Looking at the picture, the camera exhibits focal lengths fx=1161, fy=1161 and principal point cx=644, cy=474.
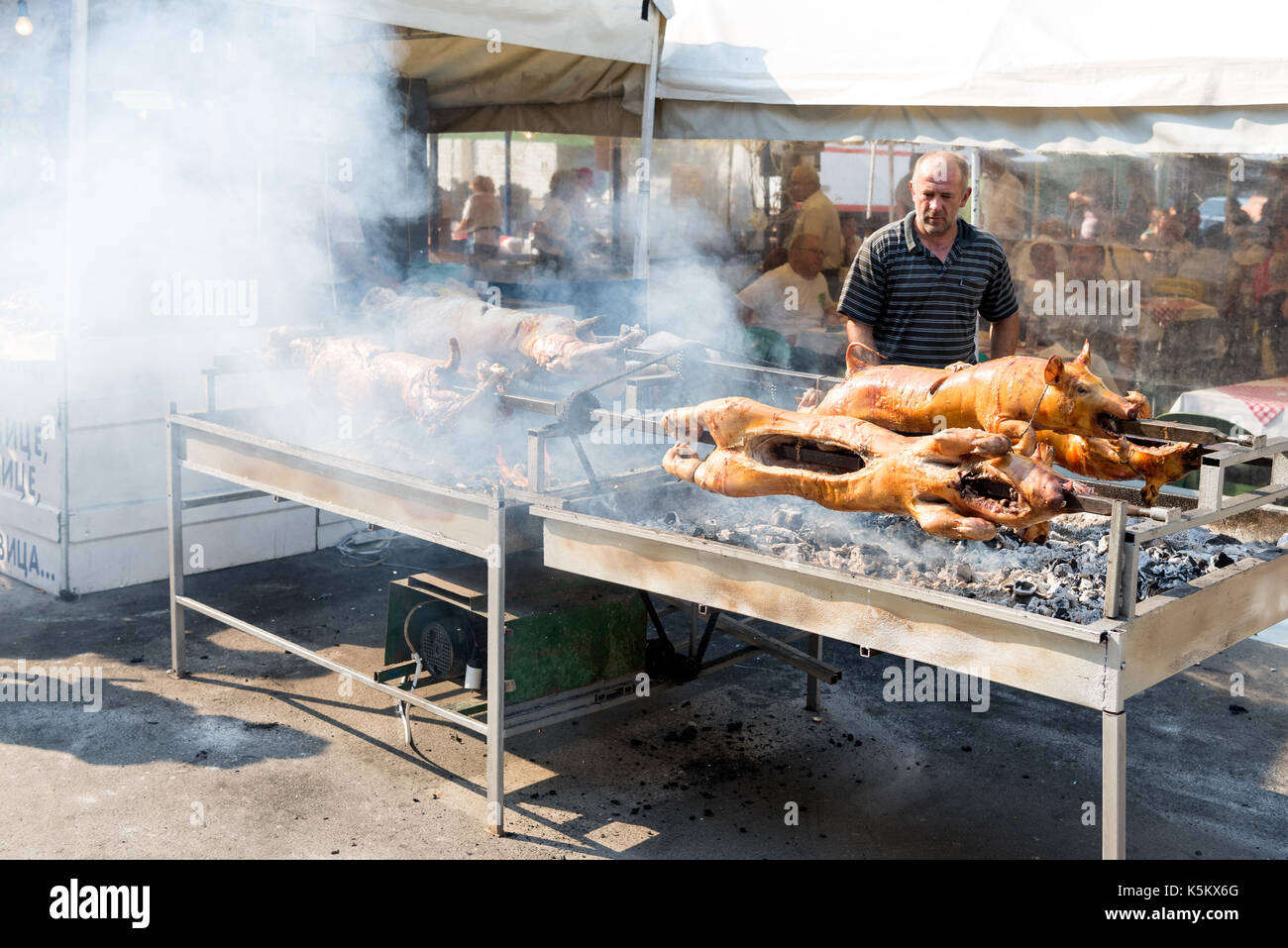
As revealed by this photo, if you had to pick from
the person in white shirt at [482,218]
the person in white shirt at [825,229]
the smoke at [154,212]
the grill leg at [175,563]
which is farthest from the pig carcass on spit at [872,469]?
the person in white shirt at [482,218]

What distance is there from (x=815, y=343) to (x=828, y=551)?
202 inches

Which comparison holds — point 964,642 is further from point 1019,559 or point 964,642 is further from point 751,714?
point 751,714

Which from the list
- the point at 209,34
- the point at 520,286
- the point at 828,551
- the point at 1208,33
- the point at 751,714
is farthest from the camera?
the point at 520,286

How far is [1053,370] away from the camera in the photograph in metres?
2.93

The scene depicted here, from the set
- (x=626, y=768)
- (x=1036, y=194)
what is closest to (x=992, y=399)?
(x=626, y=768)

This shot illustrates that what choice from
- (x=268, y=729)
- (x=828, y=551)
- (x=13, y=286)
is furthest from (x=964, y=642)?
(x=13, y=286)

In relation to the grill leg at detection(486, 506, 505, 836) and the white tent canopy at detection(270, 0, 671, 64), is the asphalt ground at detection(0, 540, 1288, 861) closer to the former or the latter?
the grill leg at detection(486, 506, 505, 836)

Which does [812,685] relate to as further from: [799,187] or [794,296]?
[799,187]

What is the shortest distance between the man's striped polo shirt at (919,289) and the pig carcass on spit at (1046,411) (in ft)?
3.50

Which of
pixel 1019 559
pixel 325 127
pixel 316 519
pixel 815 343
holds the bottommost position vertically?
pixel 316 519

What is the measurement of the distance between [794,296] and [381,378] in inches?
179

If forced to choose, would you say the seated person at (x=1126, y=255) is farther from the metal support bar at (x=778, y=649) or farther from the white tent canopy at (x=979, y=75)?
the metal support bar at (x=778, y=649)

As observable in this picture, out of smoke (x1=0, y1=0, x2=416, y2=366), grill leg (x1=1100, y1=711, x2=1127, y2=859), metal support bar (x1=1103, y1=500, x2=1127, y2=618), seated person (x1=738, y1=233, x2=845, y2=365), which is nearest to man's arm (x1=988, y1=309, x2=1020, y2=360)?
metal support bar (x1=1103, y1=500, x2=1127, y2=618)

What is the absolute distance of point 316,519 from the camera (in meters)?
7.40
